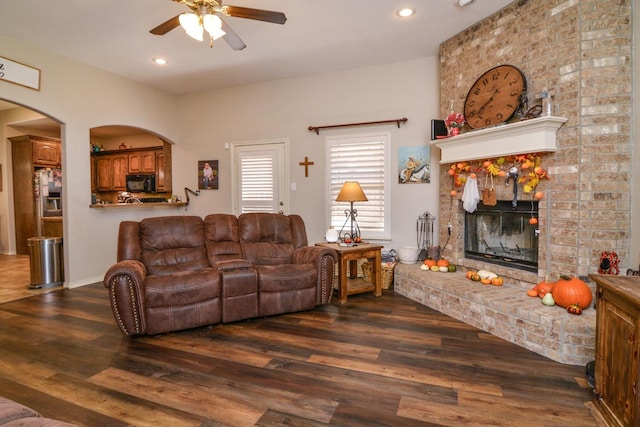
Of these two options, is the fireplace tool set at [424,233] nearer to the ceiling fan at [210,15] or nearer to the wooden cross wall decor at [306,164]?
the wooden cross wall decor at [306,164]

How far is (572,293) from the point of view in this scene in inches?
103

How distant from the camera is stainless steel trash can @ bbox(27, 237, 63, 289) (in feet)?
14.5

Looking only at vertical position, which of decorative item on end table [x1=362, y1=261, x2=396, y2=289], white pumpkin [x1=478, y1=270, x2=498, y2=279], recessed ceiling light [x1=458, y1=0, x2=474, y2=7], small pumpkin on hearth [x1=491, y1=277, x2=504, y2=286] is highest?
recessed ceiling light [x1=458, y1=0, x2=474, y2=7]

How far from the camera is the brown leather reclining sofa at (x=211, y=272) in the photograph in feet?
9.42

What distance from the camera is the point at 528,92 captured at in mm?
3170

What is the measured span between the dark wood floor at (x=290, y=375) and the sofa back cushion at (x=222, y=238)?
0.85m

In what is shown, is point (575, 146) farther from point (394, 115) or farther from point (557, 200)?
point (394, 115)

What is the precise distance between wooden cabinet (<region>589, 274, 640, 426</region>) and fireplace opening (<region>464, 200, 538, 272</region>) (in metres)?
1.45

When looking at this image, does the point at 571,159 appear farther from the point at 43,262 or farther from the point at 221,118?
the point at 43,262

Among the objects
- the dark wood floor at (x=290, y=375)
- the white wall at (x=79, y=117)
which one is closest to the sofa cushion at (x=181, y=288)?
the dark wood floor at (x=290, y=375)

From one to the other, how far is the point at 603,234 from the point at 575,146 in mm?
752

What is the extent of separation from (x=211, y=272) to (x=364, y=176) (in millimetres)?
2566

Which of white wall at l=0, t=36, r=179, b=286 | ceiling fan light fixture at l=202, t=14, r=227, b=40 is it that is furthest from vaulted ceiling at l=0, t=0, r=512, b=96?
ceiling fan light fixture at l=202, t=14, r=227, b=40

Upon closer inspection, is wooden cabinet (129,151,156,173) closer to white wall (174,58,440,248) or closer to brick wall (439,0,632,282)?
white wall (174,58,440,248)
